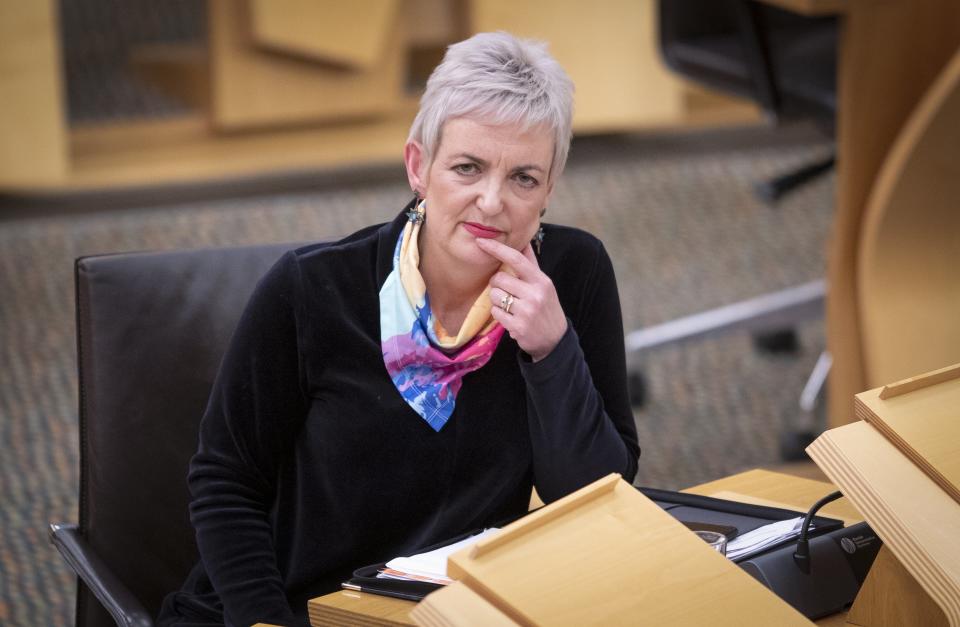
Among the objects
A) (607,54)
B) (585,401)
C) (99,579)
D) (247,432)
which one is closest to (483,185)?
(585,401)

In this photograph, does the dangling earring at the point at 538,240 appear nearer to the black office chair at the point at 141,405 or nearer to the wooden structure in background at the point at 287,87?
the black office chair at the point at 141,405

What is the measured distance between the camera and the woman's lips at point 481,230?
1259 mm

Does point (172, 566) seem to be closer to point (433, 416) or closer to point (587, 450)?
point (433, 416)

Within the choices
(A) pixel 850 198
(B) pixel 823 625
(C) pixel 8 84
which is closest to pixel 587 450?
(B) pixel 823 625

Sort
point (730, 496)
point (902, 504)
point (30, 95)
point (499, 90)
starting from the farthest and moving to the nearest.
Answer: point (30, 95)
point (730, 496)
point (499, 90)
point (902, 504)

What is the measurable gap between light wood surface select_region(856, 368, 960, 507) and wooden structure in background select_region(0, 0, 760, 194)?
3.47 metres

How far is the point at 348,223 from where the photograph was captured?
13.6 feet

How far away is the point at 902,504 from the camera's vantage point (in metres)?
0.95

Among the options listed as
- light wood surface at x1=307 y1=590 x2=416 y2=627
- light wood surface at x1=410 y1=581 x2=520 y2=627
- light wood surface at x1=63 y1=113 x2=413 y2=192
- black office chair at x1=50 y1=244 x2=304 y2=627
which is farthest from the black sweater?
light wood surface at x1=63 y1=113 x2=413 y2=192

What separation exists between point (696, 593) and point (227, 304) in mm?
768

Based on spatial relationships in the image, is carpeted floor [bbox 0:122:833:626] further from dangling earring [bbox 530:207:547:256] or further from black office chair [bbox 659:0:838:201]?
dangling earring [bbox 530:207:547:256]

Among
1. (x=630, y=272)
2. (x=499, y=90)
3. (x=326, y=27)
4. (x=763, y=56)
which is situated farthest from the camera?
(x=326, y=27)

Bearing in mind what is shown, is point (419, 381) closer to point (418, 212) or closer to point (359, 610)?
point (418, 212)

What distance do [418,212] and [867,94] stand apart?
1225 mm
